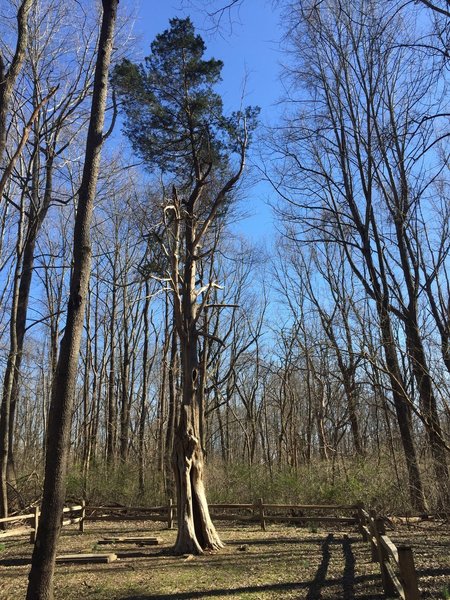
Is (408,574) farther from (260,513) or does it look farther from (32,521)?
(260,513)

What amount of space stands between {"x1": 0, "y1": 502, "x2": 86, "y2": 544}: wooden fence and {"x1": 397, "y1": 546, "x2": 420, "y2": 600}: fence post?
26.5ft

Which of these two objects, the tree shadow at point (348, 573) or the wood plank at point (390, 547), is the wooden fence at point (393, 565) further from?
the tree shadow at point (348, 573)

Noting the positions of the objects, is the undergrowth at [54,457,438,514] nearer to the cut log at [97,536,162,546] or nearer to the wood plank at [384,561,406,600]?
the cut log at [97,536,162,546]

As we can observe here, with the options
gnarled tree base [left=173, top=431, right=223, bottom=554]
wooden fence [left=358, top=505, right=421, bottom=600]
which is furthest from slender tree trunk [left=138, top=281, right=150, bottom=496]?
wooden fence [left=358, top=505, right=421, bottom=600]

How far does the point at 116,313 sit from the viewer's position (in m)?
25.7

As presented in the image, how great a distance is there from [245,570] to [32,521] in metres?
5.72

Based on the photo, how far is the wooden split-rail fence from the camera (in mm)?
4398

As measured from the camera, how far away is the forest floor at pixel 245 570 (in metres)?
7.09

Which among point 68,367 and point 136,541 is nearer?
point 68,367

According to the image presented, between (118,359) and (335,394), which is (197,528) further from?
(118,359)

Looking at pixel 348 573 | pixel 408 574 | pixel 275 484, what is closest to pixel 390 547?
pixel 408 574

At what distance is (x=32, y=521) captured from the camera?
11789 millimetres

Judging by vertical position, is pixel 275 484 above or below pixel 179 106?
below

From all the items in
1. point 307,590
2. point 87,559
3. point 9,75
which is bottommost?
point 307,590
